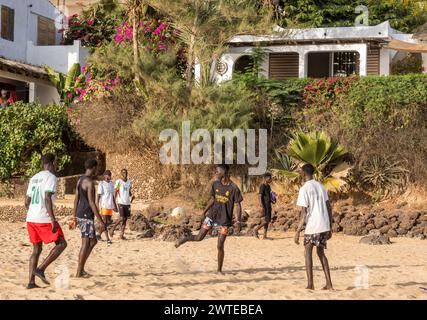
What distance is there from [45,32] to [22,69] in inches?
197

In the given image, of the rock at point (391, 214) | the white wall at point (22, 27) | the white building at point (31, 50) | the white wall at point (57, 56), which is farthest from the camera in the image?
the white wall at point (57, 56)

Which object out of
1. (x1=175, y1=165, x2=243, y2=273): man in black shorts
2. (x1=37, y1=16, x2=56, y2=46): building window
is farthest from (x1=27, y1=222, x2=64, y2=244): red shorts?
(x1=37, y1=16, x2=56, y2=46): building window

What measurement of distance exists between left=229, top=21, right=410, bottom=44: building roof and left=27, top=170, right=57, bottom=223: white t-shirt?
15.8 m

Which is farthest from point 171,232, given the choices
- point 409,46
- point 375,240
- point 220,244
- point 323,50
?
point 323,50

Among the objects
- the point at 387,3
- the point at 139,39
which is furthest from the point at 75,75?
the point at 387,3

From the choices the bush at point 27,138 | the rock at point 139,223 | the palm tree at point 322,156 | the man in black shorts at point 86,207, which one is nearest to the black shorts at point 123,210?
the rock at point 139,223

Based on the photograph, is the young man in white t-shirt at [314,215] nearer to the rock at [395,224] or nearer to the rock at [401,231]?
the rock at [401,231]

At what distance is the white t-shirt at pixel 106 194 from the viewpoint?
14812 millimetres

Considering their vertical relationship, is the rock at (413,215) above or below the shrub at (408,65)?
below

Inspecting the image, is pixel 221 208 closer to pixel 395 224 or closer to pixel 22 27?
pixel 395 224

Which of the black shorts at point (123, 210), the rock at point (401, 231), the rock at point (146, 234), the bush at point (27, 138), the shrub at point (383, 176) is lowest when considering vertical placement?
the rock at point (146, 234)

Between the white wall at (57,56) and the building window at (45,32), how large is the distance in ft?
3.56

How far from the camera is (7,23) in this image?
94.6ft

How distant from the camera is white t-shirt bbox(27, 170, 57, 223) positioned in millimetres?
9031
